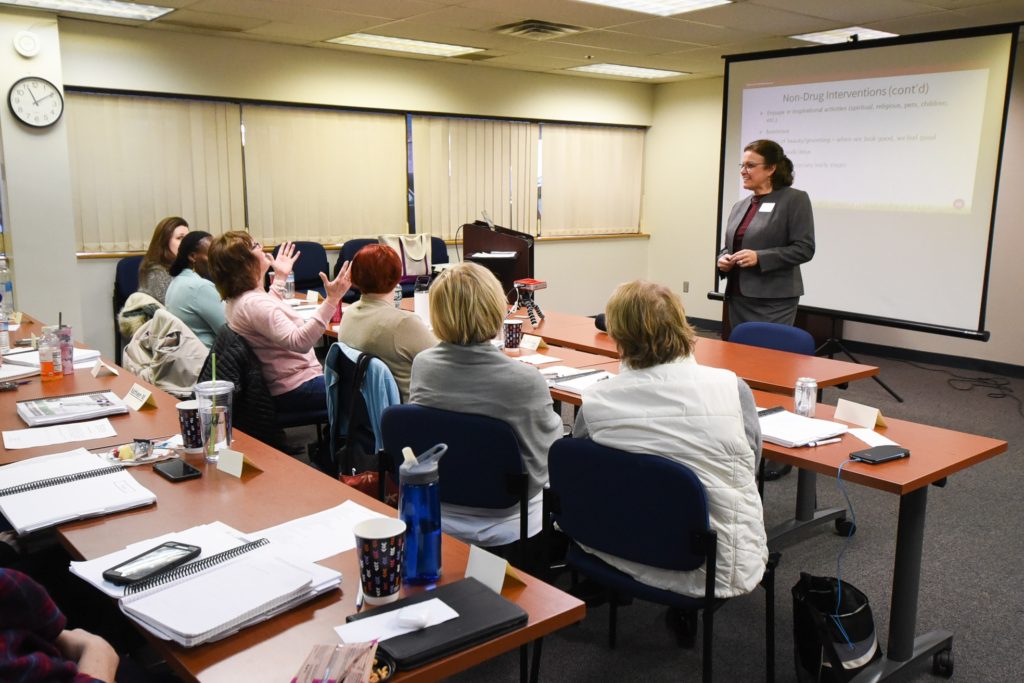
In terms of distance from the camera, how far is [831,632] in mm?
2307

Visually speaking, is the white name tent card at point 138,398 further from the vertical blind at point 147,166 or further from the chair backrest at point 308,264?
the chair backrest at point 308,264

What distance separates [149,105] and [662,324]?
5.29m

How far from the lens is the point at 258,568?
1.47 meters

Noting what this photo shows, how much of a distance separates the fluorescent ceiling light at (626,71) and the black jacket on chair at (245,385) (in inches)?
209

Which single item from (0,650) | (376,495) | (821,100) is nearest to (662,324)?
(376,495)

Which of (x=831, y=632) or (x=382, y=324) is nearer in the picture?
(x=831, y=632)

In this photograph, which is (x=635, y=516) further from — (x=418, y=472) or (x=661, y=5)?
(x=661, y=5)

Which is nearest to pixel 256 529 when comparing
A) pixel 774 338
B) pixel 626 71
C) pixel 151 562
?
pixel 151 562

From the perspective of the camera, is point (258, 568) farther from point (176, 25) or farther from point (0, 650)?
point (176, 25)

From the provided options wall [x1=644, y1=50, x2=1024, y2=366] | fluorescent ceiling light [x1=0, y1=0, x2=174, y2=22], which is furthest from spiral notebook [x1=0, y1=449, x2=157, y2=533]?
wall [x1=644, y1=50, x2=1024, y2=366]

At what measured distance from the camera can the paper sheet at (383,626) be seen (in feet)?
4.20

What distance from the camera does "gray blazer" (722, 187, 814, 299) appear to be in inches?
170

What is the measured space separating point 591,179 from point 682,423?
694 centimetres

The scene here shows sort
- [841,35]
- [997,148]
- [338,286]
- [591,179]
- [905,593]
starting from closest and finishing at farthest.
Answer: [905,593] → [338,286] → [997,148] → [841,35] → [591,179]
